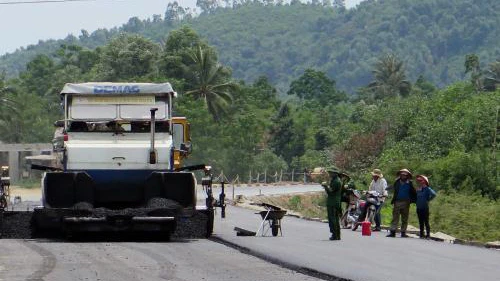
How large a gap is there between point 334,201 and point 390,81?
392 feet

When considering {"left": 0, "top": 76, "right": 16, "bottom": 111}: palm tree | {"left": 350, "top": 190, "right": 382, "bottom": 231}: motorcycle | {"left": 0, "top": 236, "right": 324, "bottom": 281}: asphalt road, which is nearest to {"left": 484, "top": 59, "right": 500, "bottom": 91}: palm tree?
{"left": 0, "top": 76, "right": 16, "bottom": 111}: palm tree

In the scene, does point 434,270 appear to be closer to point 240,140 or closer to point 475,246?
point 475,246

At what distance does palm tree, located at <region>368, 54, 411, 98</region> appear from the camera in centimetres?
14300

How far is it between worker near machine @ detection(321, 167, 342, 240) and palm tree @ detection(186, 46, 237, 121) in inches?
3040

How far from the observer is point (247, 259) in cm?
2222

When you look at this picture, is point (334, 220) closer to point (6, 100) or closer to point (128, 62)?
point (128, 62)

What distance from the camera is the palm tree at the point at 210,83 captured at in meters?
106

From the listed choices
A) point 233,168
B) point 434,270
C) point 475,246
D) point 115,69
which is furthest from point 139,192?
point 115,69

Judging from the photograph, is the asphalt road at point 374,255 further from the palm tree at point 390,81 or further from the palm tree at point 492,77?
the palm tree at point 390,81

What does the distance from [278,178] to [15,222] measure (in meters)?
78.8

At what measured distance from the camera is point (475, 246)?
1056 inches

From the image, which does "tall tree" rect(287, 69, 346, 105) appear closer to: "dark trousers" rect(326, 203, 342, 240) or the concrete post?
the concrete post

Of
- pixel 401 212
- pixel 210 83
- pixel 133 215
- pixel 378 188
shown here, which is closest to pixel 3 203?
pixel 133 215

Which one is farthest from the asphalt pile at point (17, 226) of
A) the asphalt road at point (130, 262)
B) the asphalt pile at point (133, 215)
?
the asphalt road at point (130, 262)
